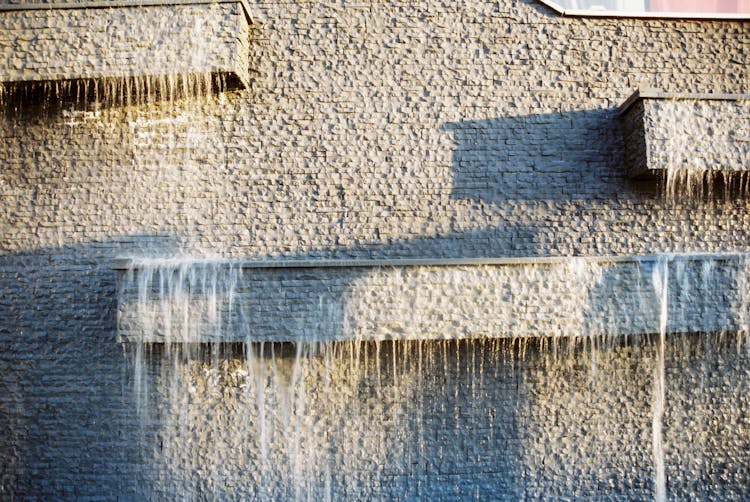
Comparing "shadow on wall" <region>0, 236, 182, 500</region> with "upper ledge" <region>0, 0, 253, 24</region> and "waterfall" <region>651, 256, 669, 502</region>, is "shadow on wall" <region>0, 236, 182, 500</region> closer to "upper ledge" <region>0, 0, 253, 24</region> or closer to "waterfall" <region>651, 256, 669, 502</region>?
"upper ledge" <region>0, 0, 253, 24</region>

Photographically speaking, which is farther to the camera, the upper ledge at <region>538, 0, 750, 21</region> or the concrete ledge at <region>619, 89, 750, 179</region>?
the upper ledge at <region>538, 0, 750, 21</region>

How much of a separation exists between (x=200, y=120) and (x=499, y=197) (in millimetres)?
3530

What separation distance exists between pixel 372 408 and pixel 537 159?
3.36 meters

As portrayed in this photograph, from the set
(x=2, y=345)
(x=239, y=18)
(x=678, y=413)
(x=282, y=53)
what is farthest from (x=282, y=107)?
(x=678, y=413)

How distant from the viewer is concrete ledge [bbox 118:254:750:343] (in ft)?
17.1

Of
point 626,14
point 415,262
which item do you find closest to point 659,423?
point 415,262

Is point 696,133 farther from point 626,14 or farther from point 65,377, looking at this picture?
Result: point 65,377

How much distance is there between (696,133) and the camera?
5801 millimetres

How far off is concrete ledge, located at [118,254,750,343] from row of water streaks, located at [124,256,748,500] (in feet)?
1.76

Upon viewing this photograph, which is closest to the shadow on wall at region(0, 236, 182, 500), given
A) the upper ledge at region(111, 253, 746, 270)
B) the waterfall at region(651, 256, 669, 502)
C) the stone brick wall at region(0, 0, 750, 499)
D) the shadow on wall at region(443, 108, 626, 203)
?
the stone brick wall at region(0, 0, 750, 499)

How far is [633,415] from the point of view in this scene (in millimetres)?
5977

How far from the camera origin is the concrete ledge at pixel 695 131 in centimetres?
578

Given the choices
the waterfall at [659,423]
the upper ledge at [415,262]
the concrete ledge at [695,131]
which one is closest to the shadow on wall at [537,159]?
the concrete ledge at [695,131]

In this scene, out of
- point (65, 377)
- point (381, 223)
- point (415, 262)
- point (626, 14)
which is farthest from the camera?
point (626, 14)
